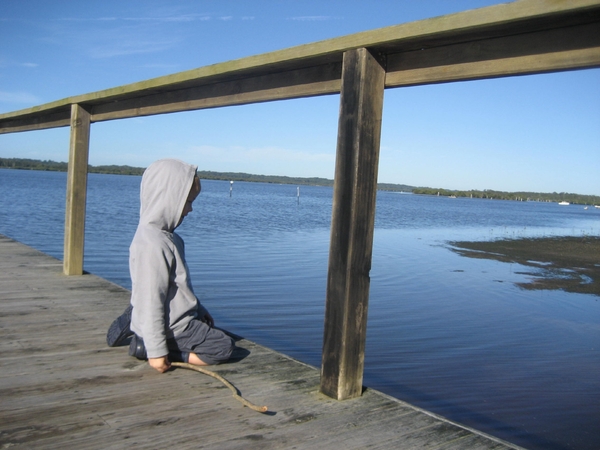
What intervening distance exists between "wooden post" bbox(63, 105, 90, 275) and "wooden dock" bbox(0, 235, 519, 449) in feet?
8.47

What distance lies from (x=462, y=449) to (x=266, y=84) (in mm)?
2680

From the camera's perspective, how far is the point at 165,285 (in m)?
3.51

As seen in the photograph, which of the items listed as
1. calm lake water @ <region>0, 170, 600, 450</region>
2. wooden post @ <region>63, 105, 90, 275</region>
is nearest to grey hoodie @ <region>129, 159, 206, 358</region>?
calm lake water @ <region>0, 170, 600, 450</region>

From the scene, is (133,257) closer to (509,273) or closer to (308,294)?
(308,294)

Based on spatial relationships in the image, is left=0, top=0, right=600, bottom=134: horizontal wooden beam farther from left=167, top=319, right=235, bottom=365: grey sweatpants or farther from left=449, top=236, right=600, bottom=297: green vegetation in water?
left=449, top=236, right=600, bottom=297: green vegetation in water

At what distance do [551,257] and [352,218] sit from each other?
55.5 ft

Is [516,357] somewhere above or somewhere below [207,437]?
below

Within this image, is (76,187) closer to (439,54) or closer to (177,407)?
(177,407)

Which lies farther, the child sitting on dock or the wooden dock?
the child sitting on dock

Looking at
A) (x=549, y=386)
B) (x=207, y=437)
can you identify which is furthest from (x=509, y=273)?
(x=207, y=437)

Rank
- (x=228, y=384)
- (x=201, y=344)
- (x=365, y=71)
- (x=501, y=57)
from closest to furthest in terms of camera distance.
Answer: (x=501, y=57) → (x=365, y=71) → (x=228, y=384) → (x=201, y=344)

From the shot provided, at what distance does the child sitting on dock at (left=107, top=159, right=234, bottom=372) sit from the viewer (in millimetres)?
3480

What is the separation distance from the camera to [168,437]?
2719 mm

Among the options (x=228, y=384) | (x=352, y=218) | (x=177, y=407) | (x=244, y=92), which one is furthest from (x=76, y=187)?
(x=352, y=218)
